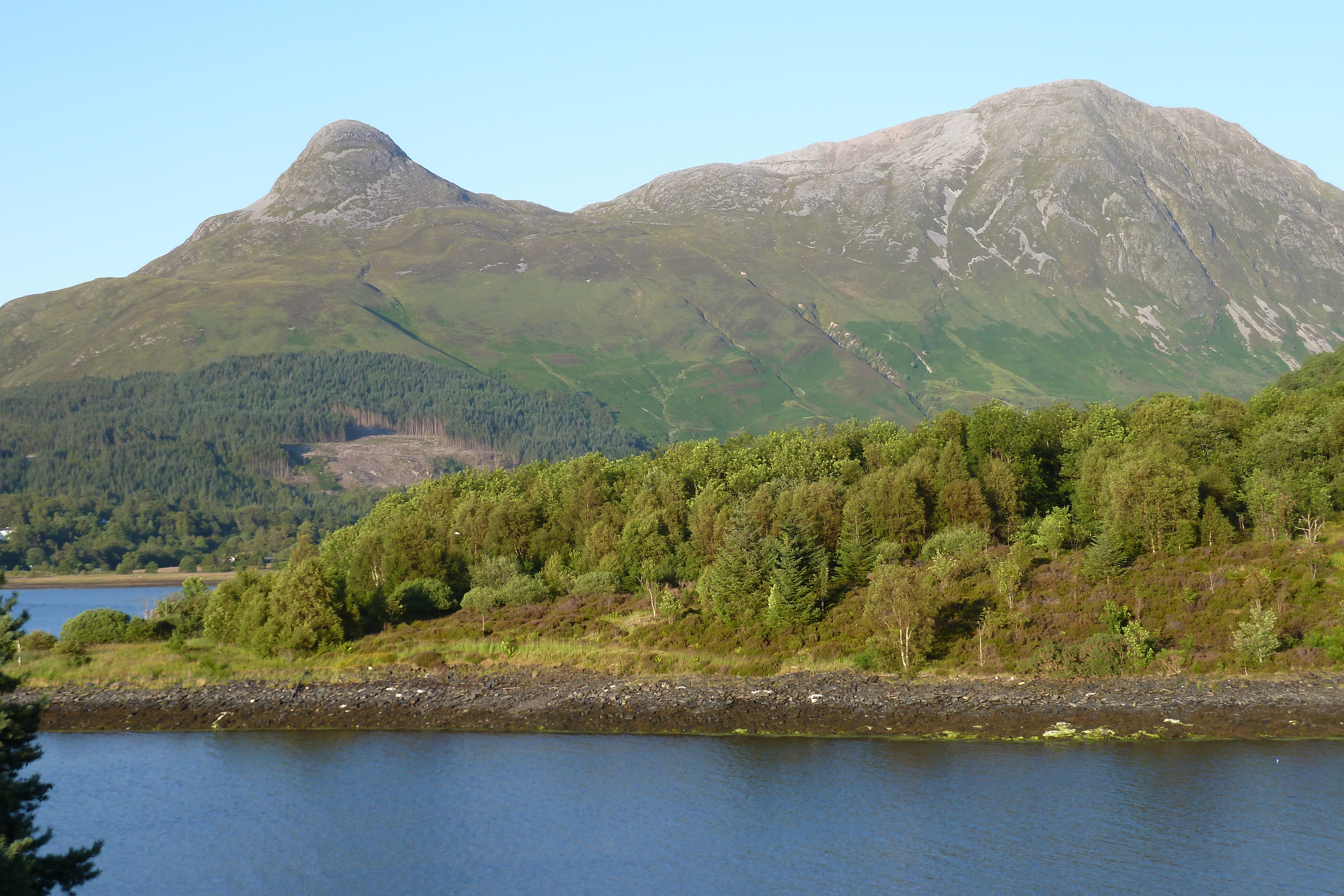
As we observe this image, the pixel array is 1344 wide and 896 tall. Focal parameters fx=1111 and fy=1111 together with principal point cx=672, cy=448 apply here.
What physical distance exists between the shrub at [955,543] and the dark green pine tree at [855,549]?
5.70 ft

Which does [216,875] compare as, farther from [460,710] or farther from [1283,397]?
[1283,397]

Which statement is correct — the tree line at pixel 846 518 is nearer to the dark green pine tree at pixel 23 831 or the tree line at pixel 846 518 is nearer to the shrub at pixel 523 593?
the shrub at pixel 523 593

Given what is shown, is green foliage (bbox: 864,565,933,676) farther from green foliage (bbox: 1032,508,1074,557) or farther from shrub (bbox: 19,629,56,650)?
shrub (bbox: 19,629,56,650)

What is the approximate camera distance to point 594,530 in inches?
3981

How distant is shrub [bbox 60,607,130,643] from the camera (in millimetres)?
89000

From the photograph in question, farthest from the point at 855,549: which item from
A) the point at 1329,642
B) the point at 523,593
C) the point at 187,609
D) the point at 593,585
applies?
the point at 187,609

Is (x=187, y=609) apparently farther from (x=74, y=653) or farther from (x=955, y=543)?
(x=955, y=543)

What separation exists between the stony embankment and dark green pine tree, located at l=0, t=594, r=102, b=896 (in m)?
35.6

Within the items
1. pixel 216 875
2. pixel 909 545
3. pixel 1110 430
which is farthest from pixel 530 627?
pixel 1110 430

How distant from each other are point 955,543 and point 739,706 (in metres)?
28.3

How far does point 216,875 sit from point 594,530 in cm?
5727

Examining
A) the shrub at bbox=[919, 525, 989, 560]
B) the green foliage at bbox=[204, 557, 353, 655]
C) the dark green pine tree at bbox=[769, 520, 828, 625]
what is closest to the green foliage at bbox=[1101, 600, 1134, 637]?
the shrub at bbox=[919, 525, 989, 560]

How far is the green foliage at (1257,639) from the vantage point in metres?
67.1

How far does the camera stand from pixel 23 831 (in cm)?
3138
